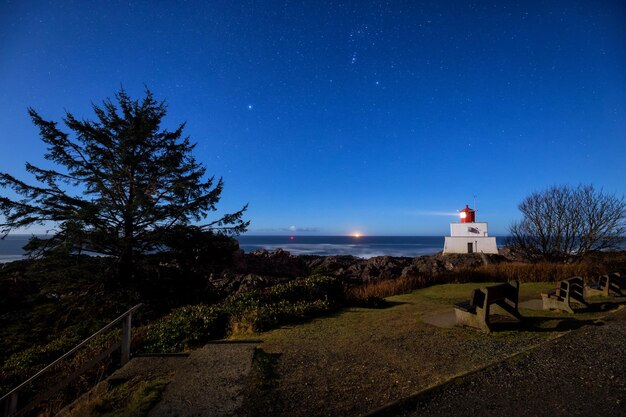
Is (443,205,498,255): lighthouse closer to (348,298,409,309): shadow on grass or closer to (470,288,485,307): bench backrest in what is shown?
(348,298,409,309): shadow on grass

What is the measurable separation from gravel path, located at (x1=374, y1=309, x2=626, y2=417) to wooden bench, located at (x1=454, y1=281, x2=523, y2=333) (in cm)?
116

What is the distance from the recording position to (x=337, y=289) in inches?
422

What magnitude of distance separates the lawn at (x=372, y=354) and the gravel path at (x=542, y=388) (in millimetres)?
251

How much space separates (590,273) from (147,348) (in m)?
19.6

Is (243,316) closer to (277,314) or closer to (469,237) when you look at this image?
(277,314)

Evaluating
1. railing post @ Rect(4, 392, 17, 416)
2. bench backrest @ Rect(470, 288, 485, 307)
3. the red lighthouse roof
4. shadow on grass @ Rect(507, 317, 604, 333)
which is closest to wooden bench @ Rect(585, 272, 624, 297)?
shadow on grass @ Rect(507, 317, 604, 333)

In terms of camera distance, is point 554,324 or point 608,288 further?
point 608,288

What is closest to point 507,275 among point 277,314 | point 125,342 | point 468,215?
point 277,314

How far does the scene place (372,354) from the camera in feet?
17.5

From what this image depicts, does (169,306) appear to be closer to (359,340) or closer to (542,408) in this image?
(359,340)

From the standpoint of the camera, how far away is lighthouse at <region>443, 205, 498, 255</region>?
35.5 metres

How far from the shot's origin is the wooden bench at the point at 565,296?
25.0 feet

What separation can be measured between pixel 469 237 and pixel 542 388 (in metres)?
36.8

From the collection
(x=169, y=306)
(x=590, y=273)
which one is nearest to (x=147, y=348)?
(x=169, y=306)
